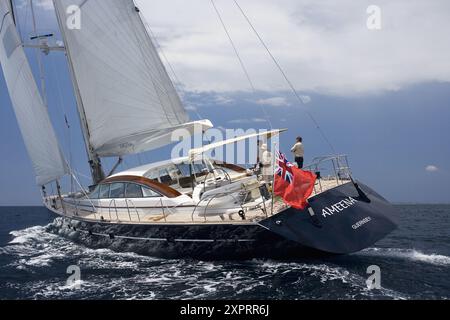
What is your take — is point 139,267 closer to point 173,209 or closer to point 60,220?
point 173,209

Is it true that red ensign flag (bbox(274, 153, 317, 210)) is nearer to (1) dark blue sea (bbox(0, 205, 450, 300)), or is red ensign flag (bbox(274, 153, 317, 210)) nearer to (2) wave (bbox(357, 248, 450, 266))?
(1) dark blue sea (bbox(0, 205, 450, 300))

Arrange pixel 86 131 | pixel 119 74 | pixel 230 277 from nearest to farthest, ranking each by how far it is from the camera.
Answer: pixel 230 277
pixel 119 74
pixel 86 131

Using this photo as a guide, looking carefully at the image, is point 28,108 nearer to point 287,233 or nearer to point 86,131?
point 86,131

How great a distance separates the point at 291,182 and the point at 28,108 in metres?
12.8

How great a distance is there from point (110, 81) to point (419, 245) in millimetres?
12971

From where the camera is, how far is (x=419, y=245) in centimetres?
1493

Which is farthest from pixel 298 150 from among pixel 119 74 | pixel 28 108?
pixel 28 108

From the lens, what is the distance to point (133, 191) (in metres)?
14.4

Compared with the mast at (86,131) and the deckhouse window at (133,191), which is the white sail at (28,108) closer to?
the mast at (86,131)

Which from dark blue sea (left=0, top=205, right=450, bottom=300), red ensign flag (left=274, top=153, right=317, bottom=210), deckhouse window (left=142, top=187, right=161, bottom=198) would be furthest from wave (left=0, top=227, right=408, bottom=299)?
deckhouse window (left=142, top=187, right=161, bottom=198)

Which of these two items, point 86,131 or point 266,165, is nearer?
point 266,165

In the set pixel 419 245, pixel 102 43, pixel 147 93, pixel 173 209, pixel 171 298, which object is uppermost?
pixel 102 43
